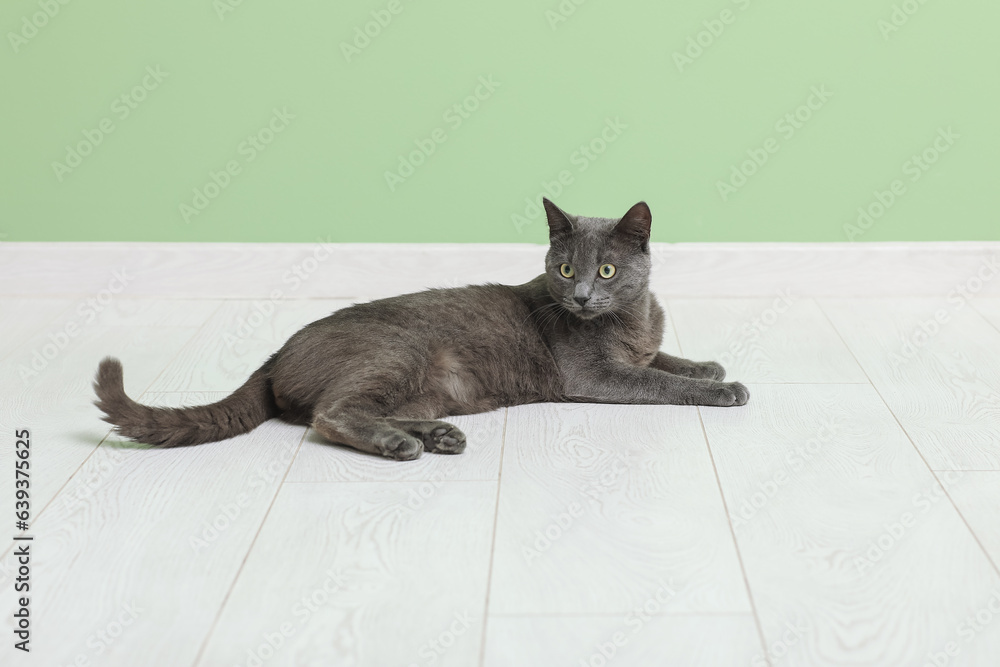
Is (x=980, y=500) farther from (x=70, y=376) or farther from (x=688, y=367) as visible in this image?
(x=70, y=376)

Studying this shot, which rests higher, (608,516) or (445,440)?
(608,516)

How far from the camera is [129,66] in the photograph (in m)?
2.87

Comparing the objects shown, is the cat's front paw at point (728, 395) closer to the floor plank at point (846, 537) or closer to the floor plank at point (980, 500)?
the floor plank at point (846, 537)

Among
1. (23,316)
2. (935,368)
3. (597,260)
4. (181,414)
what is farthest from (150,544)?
(935,368)

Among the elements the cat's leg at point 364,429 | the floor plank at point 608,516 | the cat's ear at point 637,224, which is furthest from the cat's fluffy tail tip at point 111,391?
the cat's ear at point 637,224

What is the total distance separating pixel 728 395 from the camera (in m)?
2.11

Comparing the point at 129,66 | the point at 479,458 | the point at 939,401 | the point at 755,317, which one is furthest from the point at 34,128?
the point at 939,401

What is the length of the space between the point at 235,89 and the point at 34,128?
67 centimetres

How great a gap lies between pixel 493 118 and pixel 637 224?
951mm

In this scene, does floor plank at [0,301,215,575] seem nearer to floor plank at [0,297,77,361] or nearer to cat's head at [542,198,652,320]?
floor plank at [0,297,77,361]

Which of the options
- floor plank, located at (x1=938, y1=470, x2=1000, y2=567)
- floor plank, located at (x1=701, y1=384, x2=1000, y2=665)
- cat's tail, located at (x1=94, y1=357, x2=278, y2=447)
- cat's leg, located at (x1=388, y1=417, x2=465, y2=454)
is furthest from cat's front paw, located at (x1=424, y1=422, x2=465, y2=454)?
floor plank, located at (x1=938, y1=470, x2=1000, y2=567)

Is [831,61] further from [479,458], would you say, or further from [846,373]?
[479,458]

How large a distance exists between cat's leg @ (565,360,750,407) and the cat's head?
Result: 0.14 meters

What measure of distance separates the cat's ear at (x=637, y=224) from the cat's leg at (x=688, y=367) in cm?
35
